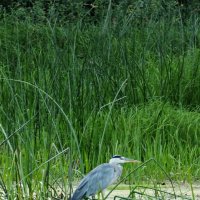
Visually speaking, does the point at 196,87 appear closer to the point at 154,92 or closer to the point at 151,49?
the point at 154,92

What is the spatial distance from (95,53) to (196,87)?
93cm

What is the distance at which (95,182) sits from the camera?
3025 millimetres

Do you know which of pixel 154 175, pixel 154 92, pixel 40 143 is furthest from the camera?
pixel 154 92

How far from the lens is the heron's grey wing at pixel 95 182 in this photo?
2.98 meters

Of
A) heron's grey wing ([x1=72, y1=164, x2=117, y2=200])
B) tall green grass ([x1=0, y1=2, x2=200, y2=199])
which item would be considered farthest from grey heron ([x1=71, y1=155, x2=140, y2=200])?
tall green grass ([x1=0, y1=2, x2=200, y2=199])

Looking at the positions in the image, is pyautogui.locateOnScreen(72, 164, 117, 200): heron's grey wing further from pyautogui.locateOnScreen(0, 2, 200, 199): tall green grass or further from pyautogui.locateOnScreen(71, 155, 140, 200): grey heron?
pyautogui.locateOnScreen(0, 2, 200, 199): tall green grass

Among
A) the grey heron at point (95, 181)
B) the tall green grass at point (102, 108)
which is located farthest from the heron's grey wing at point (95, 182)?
the tall green grass at point (102, 108)

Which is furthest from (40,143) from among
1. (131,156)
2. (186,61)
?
(186,61)

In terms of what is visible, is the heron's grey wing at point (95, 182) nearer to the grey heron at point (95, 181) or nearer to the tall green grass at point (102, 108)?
the grey heron at point (95, 181)

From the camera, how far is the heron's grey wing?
9.77 feet

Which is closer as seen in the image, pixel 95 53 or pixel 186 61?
Answer: pixel 95 53

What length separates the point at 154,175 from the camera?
432 cm

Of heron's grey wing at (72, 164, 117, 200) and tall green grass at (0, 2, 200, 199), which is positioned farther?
tall green grass at (0, 2, 200, 199)

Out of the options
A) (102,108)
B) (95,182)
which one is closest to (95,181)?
(95,182)
